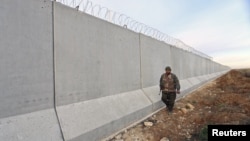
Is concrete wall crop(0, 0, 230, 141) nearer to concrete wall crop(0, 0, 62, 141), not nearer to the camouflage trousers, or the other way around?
concrete wall crop(0, 0, 62, 141)

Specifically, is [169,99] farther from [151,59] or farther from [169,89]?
[151,59]

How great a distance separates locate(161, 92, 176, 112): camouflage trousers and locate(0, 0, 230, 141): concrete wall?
0.97 metres

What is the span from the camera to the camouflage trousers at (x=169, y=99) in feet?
24.4

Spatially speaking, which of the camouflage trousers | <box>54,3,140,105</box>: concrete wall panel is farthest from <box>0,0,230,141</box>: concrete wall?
the camouflage trousers

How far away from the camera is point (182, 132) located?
18.6ft

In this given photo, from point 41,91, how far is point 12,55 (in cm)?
71

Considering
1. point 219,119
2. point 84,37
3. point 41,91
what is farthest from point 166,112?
point 41,91

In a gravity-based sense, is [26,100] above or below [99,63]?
below

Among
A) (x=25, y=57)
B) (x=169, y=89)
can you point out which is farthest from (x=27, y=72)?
(x=169, y=89)

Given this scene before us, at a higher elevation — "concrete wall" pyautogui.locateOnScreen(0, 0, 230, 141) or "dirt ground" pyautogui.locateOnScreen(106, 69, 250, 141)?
"concrete wall" pyautogui.locateOnScreen(0, 0, 230, 141)

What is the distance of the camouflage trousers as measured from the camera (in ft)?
24.4

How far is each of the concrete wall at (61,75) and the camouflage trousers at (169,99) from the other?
38.3 inches

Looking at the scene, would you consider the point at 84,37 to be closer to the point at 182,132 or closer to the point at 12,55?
the point at 12,55

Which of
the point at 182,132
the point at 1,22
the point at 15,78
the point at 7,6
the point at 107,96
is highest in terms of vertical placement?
the point at 7,6
